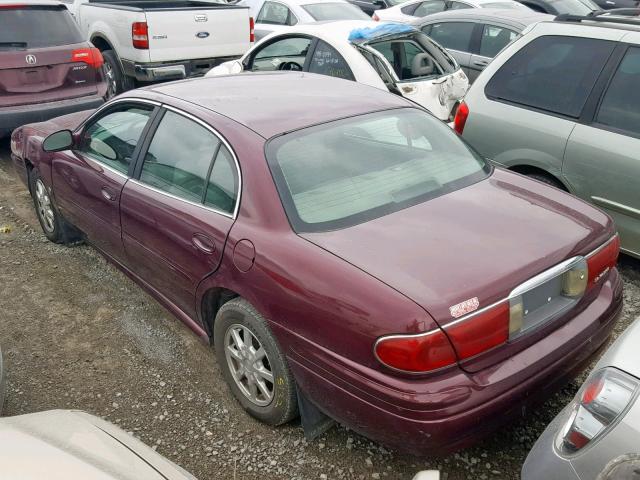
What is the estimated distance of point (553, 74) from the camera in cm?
443

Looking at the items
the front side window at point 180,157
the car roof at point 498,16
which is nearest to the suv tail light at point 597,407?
the front side window at point 180,157

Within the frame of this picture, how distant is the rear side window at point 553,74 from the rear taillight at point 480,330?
241 centimetres

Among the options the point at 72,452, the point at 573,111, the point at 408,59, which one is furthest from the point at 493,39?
the point at 72,452

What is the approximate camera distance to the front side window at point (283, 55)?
257 inches

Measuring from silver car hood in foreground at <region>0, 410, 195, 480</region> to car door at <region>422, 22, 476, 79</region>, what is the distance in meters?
6.59

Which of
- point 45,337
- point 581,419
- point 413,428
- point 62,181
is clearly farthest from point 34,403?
point 581,419

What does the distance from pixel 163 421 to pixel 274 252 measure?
1.19 m

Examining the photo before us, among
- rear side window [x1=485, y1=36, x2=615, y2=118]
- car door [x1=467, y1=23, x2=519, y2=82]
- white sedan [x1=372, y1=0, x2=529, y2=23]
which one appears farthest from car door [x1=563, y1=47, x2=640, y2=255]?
white sedan [x1=372, y1=0, x2=529, y2=23]

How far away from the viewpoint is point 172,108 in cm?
348

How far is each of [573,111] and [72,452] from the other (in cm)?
371

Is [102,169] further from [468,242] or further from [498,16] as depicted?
[498,16]

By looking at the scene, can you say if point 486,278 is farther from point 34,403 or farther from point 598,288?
point 34,403

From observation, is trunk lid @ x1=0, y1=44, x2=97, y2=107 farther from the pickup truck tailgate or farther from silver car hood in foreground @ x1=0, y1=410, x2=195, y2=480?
silver car hood in foreground @ x1=0, y1=410, x2=195, y2=480

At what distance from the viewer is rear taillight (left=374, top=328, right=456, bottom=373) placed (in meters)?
2.26
